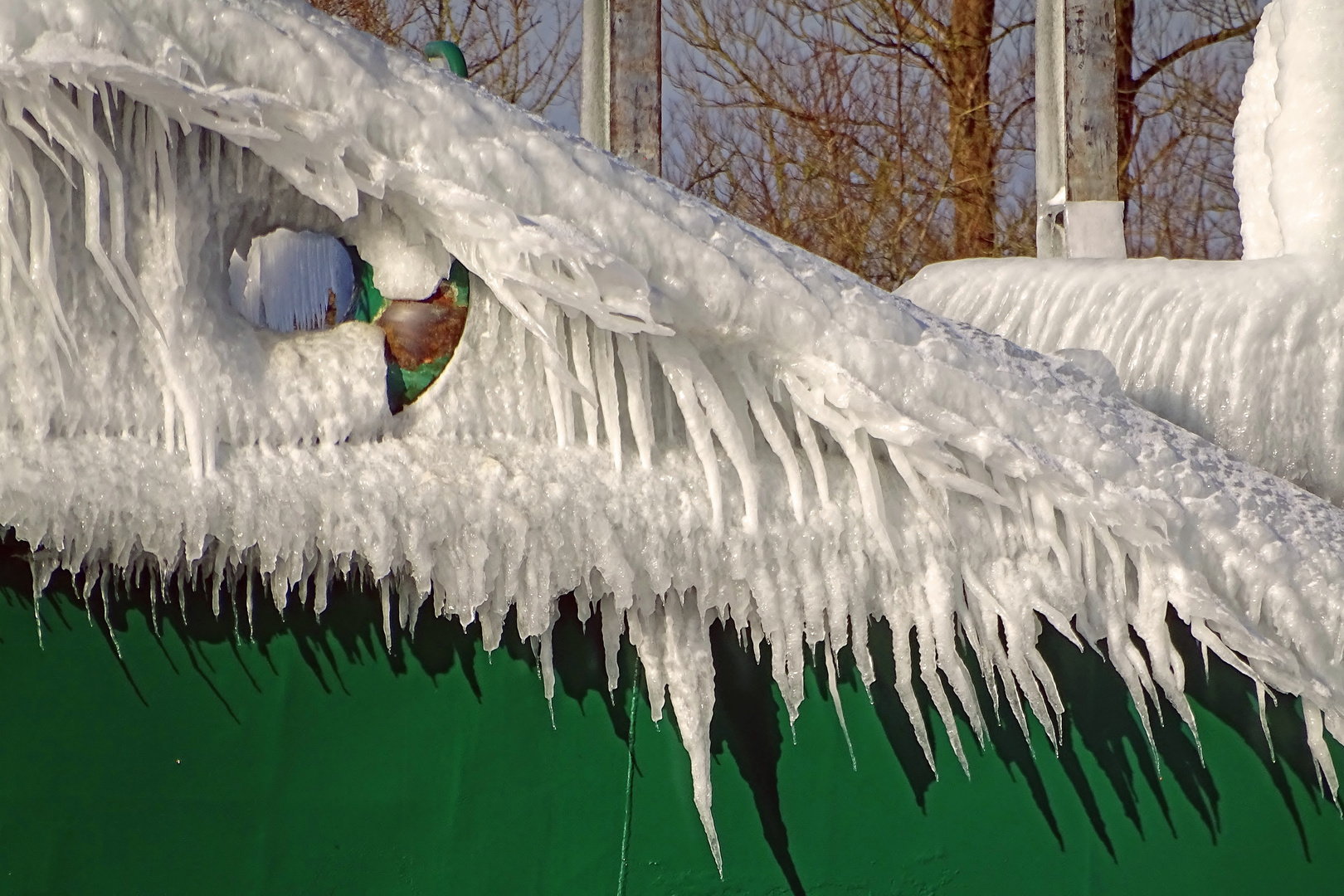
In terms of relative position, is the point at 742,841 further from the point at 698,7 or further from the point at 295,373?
the point at 698,7

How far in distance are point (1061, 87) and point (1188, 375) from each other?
2827mm

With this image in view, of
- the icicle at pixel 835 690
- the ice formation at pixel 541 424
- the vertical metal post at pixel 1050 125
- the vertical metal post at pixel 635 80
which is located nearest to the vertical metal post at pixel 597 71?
the vertical metal post at pixel 635 80

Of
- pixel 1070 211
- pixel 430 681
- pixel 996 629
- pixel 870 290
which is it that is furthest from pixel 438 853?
pixel 1070 211

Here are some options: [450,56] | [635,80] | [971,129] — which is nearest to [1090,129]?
[635,80]

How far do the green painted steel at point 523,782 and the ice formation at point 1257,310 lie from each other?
0.52 metres

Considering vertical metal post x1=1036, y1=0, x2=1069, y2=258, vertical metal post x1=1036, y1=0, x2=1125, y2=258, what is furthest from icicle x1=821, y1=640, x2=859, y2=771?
vertical metal post x1=1036, y1=0, x2=1069, y2=258

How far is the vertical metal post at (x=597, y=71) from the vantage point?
13.3 feet

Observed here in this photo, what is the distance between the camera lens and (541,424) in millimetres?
1427

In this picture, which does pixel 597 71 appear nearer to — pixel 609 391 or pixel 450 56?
pixel 450 56

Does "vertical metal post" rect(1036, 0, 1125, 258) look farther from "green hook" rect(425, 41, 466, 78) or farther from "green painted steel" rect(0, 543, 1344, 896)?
"green painted steel" rect(0, 543, 1344, 896)

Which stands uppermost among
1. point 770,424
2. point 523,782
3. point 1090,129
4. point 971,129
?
point 971,129

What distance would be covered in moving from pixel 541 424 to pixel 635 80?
2.86 meters

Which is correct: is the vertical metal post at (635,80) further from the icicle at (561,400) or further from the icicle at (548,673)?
the icicle at (548,673)

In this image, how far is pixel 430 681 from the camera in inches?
54.5
